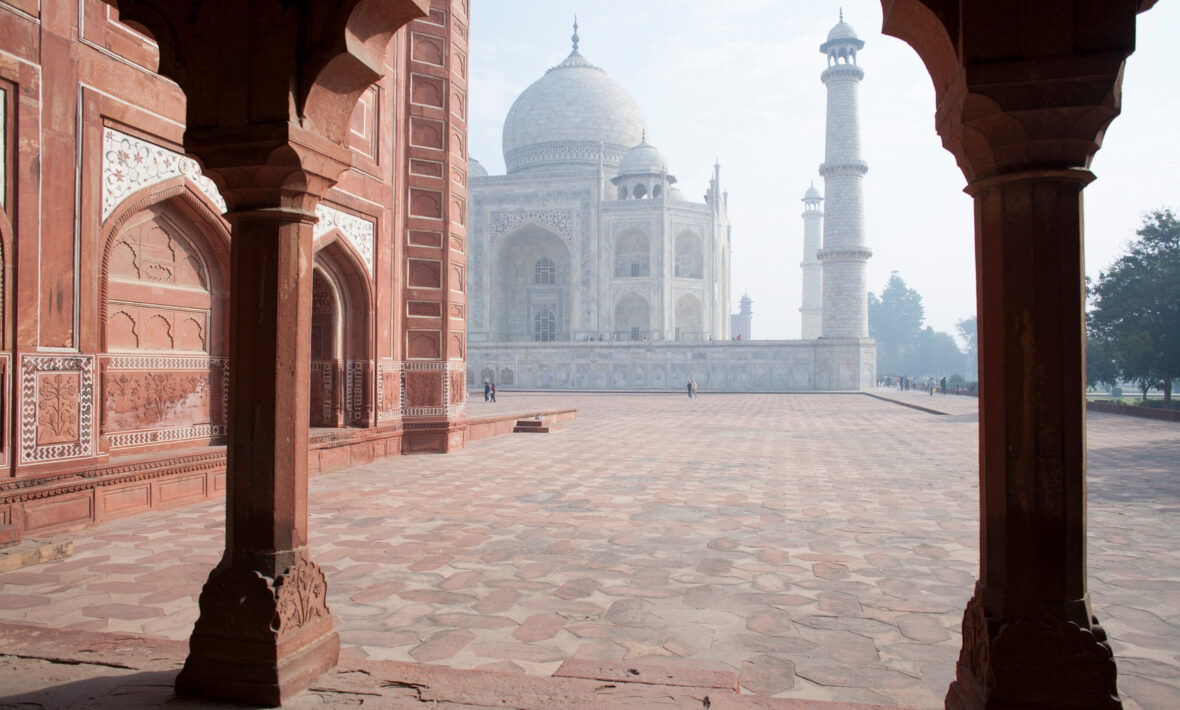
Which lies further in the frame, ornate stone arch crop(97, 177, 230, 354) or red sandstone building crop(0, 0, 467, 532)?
ornate stone arch crop(97, 177, 230, 354)

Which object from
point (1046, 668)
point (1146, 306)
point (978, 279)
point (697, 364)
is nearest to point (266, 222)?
point (978, 279)

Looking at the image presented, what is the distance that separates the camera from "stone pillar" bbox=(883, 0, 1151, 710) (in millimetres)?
2080

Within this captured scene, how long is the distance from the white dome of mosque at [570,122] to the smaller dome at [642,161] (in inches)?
58.9

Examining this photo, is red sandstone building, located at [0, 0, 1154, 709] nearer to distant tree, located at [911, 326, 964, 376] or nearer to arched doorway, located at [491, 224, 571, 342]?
arched doorway, located at [491, 224, 571, 342]

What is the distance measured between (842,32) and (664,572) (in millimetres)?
31199

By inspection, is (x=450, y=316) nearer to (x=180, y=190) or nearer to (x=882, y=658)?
(x=180, y=190)

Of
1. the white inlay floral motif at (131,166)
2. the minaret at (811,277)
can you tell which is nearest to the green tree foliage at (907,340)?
the minaret at (811,277)

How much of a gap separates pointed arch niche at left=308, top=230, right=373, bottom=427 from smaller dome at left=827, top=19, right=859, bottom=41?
27.6 metres

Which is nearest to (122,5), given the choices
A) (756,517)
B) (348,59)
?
(348,59)

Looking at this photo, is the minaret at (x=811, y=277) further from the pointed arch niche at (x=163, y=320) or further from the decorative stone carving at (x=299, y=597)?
the decorative stone carving at (x=299, y=597)

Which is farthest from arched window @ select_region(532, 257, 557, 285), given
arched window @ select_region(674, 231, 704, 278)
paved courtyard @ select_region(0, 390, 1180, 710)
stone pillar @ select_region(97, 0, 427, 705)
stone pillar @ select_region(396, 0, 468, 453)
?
stone pillar @ select_region(97, 0, 427, 705)

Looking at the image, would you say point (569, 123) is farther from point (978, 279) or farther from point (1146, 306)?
point (978, 279)

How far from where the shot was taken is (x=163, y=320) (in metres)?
6.35

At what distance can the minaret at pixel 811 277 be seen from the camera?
45.9 m
